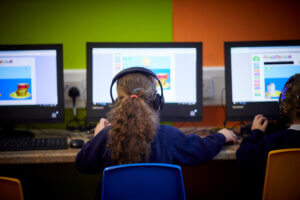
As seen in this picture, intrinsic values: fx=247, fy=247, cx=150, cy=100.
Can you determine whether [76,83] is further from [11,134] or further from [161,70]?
[161,70]

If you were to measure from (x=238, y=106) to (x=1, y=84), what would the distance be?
1367 millimetres

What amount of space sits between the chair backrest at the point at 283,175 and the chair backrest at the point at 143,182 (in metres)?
0.35

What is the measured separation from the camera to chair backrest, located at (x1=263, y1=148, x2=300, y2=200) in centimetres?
83

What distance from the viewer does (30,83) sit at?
4.64ft

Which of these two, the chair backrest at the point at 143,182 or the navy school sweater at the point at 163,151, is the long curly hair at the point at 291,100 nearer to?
the navy school sweater at the point at 163,151

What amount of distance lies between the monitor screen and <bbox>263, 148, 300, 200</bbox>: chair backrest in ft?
3.63

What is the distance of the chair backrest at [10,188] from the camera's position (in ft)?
2.29

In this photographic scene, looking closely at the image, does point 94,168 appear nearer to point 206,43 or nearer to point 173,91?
point 173,91

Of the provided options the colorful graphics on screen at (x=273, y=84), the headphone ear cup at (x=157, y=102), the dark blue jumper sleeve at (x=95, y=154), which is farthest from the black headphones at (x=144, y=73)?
the colorful graphics on screen at (x=273, y=84)

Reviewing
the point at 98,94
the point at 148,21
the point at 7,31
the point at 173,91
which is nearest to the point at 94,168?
the point at 98,94

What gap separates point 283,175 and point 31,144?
1.09 m

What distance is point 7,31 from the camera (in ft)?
5.80

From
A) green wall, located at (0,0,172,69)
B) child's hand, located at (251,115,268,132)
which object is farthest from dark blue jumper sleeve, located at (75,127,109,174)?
green wall, located at (0,0,172,69)

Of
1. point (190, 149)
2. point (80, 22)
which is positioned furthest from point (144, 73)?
point (80, 22)
